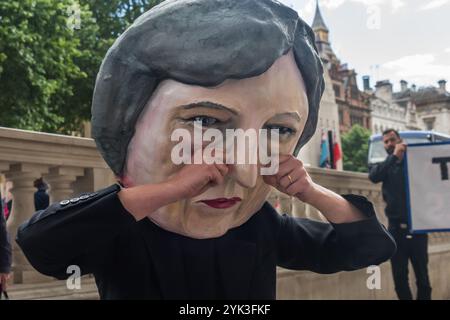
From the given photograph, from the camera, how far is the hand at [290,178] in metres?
1.49

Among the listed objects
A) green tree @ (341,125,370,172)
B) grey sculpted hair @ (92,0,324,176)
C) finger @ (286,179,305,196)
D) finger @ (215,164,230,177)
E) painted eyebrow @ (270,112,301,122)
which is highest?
green tree @ (341,125,370,172)

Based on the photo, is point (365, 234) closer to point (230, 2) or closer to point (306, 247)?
point (306, 247)

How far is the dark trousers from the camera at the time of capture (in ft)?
15.2

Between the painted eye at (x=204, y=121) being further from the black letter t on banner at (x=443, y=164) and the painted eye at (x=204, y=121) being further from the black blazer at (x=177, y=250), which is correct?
the black letter t on banner at (x=443, y=164)

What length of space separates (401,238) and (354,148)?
39.7m

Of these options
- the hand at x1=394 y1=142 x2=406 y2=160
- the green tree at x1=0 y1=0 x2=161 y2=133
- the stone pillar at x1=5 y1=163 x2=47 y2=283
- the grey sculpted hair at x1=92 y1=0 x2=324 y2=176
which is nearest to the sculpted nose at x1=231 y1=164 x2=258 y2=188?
the grey sculpted hair at x1=92 y1=0 x2=324 y2=176

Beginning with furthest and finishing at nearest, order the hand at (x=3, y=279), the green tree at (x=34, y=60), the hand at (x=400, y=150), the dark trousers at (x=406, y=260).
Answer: the green tree at (x=34, y=60) → the dark trousers at (x=406, y=260) → the hand at (x=400, y=150) → the hand at (x=3, y=279)

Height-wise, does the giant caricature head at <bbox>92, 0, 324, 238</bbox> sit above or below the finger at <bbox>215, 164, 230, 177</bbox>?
above

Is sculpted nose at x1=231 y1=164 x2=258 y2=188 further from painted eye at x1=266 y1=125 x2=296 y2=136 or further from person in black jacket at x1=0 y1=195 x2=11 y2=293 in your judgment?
person in black jacket at x1=0 y1=195 x2=11 y2=293

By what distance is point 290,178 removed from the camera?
150 centimetres

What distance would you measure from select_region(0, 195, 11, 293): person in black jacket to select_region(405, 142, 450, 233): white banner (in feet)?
8.83

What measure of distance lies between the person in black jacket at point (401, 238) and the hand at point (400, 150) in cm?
12

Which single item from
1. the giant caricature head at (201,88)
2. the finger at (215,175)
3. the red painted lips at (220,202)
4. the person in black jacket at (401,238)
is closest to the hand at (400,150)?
the person in black jacket at (401,238)

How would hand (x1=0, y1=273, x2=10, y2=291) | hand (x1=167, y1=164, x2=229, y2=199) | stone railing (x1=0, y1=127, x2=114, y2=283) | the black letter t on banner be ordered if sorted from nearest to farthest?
hand (x1=167, y1=164, x2=229, y2=199)
hand (x1=0, y1=273, x2=10, y2=291)
stone railing (x1=0, y1=127, x2=114, y2=283)
the black letter t on banner
